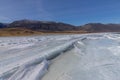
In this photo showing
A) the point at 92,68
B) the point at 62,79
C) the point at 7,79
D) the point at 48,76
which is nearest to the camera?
the point at 7,79

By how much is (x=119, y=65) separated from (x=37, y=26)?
129240 millimetres

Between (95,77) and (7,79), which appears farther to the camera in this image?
(95,77)

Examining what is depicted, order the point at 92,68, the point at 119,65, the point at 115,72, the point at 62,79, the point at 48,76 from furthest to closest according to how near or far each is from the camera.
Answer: the point at 119,65 → the point at 92,68 → the point at 115,72 → the point at 48,76 → the point at 62,79

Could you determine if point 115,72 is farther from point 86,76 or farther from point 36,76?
point 36,76

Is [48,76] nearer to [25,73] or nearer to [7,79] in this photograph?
[25,73]

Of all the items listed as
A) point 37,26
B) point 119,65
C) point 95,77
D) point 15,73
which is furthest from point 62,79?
point 37,26

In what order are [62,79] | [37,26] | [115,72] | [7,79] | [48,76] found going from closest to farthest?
[7,79] < [62,79] < [48,76] < [115,72] < [37,26]

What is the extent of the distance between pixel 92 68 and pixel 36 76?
6.08 ft

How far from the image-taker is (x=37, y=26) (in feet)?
438

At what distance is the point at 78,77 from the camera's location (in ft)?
14.7

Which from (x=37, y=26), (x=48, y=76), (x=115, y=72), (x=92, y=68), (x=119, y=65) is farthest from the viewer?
(x=37, y=26)

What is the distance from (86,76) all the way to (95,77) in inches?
8.6

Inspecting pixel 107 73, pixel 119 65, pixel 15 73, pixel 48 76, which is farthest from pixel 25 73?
pixel 119 65

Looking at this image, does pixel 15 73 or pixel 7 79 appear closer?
pixel 7 79
